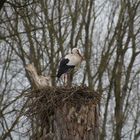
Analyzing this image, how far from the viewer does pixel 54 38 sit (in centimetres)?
2003

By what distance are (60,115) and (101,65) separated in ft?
34.6

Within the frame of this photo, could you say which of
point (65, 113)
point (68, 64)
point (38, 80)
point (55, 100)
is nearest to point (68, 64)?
point (68, 64)

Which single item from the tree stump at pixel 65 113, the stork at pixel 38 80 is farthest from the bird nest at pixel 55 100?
the stork at pixel 38 80

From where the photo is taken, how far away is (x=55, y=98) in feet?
31.3

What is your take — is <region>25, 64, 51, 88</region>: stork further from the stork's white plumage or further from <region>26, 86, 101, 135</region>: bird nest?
the stork's white plumage

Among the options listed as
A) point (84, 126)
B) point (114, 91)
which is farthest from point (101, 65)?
point (84, 126)

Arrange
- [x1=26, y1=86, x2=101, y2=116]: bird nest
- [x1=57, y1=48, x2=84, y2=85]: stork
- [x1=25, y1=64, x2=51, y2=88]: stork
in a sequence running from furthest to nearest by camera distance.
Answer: [x1=57, y1=48, x2=84, y2=85]: stork, [x1=25, y1=64, x2=51, y2=88]: stork, [x1=26, y1=86, x2=101, y2=116]: bird nest

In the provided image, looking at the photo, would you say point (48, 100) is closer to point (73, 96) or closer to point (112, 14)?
point (73, 96)

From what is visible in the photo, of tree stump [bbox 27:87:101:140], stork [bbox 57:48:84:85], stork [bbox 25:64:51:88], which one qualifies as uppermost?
stork [bbox 57:48:84:85]

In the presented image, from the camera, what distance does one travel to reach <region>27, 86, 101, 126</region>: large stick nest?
948 centimetres

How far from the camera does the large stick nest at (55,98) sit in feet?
31.1

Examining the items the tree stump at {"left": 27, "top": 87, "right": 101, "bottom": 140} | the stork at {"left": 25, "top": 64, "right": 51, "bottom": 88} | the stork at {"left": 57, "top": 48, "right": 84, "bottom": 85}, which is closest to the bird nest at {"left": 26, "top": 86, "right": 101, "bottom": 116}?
the tree stump at {"left": 27, "top": 87, "right": 101, "bottom": 140}

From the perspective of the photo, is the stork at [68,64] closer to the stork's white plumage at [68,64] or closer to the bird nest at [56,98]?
the stork's white plumage at [68,64]

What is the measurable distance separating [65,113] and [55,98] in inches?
15.6
